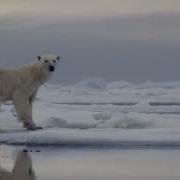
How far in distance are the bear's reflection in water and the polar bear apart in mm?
2476

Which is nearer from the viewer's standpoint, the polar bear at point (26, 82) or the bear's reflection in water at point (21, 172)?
the bear's reflection in water at point (21, 172)

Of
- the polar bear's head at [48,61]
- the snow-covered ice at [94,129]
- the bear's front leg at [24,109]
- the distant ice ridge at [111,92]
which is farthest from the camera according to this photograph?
the distant ice ridge at [111,92]

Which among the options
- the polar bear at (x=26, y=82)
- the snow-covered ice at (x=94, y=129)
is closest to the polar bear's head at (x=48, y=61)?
the polar bear at (x=26, y=82)

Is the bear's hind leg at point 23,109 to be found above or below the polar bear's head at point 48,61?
below

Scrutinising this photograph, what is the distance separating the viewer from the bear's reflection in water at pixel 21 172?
6285mm

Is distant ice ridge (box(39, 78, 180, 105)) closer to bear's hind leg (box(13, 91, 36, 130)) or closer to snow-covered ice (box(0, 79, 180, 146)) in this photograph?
snow-covered ice (box(0, 79, 180, 146))

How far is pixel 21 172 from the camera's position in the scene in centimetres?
661

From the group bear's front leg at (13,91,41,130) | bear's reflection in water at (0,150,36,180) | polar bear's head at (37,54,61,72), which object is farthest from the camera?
polar bear's head at (37,54,61,72)

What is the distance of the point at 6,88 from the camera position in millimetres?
10383

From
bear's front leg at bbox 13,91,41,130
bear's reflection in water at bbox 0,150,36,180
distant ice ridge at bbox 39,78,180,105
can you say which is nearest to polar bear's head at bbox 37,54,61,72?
bear's front leg at bbox 13,91,41,130

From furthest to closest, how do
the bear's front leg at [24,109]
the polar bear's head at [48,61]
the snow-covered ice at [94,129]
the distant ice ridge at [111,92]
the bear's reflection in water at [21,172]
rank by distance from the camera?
the distant ice ridge at [111,92]
the polar bear's head at [48,61]
the bear's front leg at [24,109]
the snow-covered ice at [94,129]
the bear's reflection in water at [21,172]

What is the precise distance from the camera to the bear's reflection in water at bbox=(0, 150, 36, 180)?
20.6 ft

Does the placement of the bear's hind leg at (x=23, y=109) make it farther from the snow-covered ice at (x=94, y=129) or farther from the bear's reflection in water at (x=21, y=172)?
the bear's reflection in water at (x=21, y=172)

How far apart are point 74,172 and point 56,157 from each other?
141 centimetres
